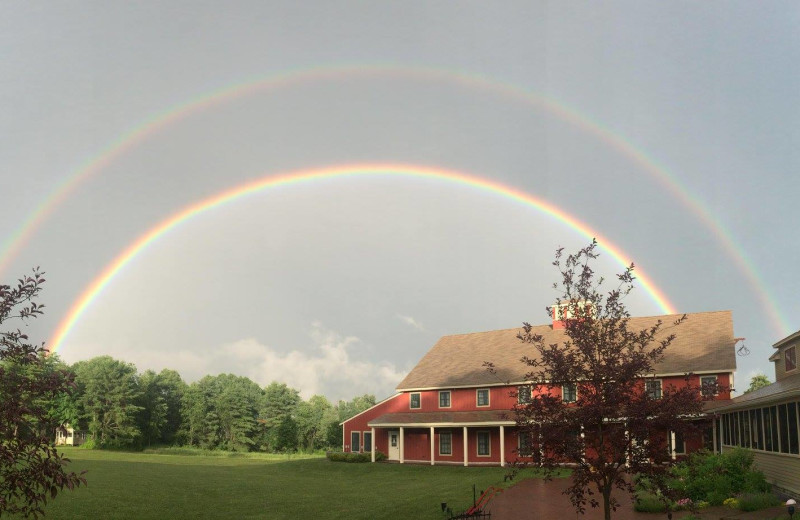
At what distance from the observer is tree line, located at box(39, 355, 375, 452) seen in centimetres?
8156

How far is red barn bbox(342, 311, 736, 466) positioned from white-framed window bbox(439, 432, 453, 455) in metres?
0.07

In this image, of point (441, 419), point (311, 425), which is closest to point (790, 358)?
point (441, 419)

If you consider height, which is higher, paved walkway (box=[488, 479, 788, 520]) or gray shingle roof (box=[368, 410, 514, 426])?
gray shingle roof (box=[368, 410, 514, 426])

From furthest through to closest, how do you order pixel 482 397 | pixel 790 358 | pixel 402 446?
1. pixel 482 397
2. pixel 402 446
3. pixel 790 358

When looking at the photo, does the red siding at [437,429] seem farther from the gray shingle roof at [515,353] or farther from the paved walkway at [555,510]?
the paved walkway at [555,510]

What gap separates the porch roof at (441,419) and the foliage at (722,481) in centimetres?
1923

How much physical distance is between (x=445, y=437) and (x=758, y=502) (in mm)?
29279

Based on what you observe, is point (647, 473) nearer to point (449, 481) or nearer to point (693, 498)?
point (693, 498)

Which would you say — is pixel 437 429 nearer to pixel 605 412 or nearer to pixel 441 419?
pixel 441 419

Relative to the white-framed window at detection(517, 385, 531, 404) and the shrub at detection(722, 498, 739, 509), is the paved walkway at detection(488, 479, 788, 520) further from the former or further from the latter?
the white-framed window at detection(517, 385, 531, 404)

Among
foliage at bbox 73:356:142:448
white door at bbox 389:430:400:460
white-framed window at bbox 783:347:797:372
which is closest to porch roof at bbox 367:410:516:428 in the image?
white door at bbox 389:430:400:460

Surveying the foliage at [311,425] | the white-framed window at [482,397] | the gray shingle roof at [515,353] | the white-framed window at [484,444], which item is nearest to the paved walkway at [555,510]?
the gray shingle roof at [515,353]

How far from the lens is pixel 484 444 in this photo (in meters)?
45.3

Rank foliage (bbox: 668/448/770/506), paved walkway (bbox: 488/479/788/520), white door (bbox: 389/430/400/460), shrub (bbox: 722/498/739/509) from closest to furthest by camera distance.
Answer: paved walkway (bbox: 488/479/788/520)
shrub (bbox: 722/498/739/509)
foliage (bbox: 668/448/770/506)
white door (bbox: 389/430/400/460)
